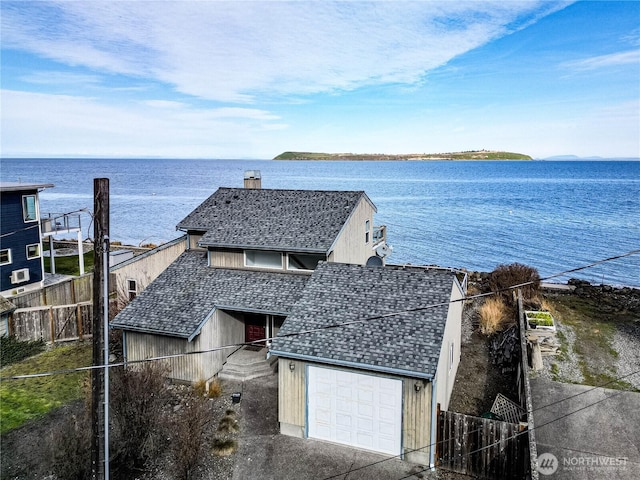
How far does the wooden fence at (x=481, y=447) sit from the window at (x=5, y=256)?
951 inches

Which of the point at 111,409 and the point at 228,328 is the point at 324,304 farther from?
the point at 111,409

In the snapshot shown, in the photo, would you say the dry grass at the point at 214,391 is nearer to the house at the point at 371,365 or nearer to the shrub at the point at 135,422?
the shrub at the point at 135,422

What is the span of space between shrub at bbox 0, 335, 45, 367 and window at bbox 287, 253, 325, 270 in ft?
39.2

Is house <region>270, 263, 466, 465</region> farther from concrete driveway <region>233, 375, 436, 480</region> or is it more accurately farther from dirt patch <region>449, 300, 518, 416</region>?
dirt patch <region>449, 300, 518, 416</region>

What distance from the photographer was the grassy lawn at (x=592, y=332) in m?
19.3

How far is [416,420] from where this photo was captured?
534 inches

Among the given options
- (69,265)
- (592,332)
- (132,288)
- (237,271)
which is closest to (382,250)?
(237,271)

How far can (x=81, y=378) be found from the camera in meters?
19.3

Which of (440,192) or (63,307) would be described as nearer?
(63,307)

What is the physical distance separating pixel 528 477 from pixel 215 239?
1514cm

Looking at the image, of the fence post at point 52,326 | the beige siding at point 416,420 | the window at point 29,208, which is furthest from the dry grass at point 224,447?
the window at point 29,208

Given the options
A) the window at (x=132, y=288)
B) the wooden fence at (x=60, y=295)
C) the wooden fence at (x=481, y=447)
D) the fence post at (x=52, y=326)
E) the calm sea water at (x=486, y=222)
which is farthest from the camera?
the calm sea water at (x=486, y=222)

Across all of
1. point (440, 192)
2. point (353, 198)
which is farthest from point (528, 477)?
point (440, 192)

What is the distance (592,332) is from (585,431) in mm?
11241
